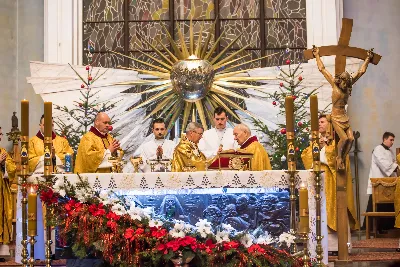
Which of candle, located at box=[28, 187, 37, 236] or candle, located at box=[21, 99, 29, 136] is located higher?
candle, located at box=[21, 99, 29, 136]

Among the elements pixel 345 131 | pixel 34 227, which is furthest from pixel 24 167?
pixel 345 131

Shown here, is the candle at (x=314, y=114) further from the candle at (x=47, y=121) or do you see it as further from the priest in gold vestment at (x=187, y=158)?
the candle at (x=47, y=121)

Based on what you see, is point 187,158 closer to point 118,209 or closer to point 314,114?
point 118,209

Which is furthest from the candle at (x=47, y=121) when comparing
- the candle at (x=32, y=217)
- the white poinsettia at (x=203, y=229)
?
the white poinsettia at (x=203, y=229)

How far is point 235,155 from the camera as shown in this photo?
9.56m

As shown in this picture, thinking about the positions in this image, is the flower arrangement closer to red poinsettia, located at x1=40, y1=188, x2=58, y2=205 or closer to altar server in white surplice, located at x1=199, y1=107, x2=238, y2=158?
red poinsettia, located at x1=40, y1=188, x2=58, y2=205

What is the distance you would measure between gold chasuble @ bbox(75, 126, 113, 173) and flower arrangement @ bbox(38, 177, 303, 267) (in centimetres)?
178

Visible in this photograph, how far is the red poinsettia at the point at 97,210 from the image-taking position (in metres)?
8.57

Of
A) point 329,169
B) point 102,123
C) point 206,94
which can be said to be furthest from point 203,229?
point 206,94

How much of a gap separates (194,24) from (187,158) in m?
6.15

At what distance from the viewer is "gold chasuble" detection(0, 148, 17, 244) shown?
38.6ft

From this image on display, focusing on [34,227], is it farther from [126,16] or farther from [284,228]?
[126,16]

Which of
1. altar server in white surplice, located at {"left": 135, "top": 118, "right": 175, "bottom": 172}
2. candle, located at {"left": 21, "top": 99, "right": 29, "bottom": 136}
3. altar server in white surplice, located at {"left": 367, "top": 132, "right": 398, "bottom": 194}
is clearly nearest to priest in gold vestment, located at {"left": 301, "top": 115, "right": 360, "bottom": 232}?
altar server in white surplice, located at {"left": 135, "top": 118, "right": 175, "bottom": 172}

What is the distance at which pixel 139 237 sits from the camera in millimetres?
8367
